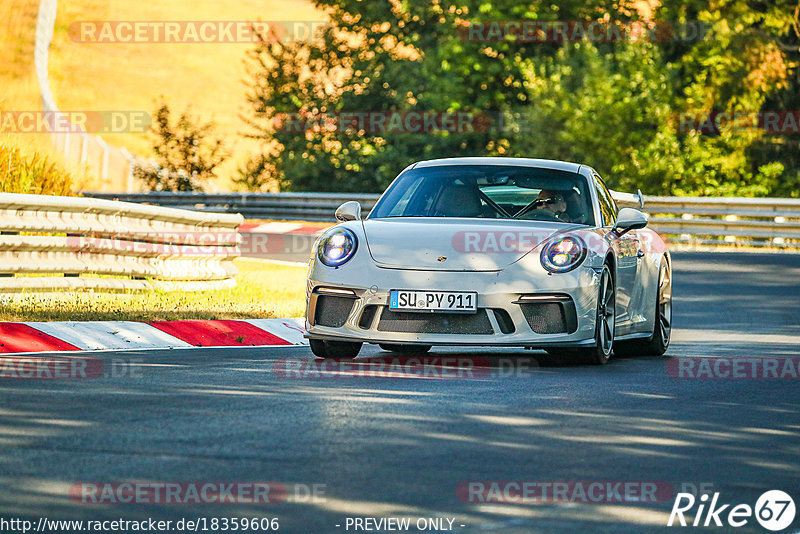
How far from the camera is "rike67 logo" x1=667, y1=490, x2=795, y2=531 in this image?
17.5ft

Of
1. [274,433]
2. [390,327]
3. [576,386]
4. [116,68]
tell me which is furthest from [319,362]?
[116,68]

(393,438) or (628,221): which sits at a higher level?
(628,221)

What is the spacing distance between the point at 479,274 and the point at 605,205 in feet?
7.02

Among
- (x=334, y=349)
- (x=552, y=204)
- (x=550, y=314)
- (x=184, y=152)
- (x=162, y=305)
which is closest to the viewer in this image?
(x=550, y=314)

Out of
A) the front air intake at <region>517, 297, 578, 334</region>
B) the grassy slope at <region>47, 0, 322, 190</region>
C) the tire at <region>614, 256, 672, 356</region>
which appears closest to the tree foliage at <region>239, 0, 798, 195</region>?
the tire at <region>614, 256, 672, 356</region>

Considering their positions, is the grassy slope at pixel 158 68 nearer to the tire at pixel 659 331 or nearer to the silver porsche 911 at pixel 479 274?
the tire at pixel 659 331

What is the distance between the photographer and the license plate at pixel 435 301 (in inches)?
376

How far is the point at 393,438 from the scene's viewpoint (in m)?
6.68

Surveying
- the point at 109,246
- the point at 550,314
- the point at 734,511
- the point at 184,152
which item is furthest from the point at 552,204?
the point at 184,152

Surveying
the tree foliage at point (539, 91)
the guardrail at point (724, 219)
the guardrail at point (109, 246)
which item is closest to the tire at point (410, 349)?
the guardrail at point (109, 246)

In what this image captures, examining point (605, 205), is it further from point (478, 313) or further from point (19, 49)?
point (19, 49)

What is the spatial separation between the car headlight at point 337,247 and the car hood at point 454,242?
117mm

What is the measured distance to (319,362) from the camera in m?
10.0

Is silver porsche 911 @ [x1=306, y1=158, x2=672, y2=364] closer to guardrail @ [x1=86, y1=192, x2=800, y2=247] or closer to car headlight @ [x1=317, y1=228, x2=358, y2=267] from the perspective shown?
car headlight @ [x1=317, y1=228, x2=358, y2=267]
